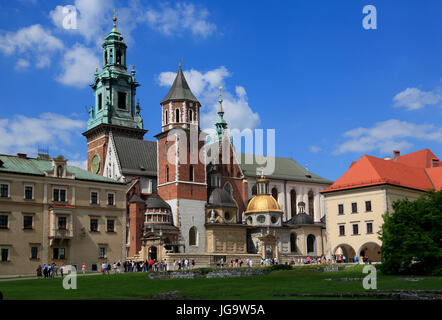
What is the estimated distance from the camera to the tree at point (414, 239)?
3719cm

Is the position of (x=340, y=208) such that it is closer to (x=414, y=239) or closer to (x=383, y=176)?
(x=383, y=176)

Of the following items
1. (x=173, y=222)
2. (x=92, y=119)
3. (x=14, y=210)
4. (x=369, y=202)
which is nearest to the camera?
(x=14, y=210)

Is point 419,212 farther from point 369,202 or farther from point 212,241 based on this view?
point 212,241

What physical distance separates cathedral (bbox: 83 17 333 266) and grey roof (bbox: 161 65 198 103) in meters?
0.15

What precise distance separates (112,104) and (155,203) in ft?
88.8

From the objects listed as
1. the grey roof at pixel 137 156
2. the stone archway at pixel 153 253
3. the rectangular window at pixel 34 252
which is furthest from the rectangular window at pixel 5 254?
the grey roof at pixel 137 156

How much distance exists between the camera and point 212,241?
73312mm

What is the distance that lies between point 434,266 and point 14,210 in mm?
35457

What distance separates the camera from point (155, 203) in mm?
70500

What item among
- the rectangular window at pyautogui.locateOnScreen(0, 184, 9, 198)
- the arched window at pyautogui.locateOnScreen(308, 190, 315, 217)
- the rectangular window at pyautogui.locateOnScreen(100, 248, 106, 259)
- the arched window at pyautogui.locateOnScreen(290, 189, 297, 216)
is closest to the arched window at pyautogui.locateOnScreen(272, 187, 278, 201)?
the arched window at pyautogui.locateOnScreen(290, 189, 297, 216)

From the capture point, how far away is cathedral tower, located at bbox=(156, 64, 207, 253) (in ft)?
238

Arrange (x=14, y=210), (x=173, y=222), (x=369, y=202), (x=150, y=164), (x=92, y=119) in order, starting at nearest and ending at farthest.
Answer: (x=14, y=210), (x=369, y=202), (x=173, y=222), (x=150, y=164), (x=92, y=119)

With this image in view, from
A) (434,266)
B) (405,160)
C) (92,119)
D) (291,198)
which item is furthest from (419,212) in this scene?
(92,119)

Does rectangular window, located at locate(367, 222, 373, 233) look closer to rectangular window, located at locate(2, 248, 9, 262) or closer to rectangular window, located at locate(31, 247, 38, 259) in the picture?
rectangular window, located at locate(31, 247, 38, 259)
